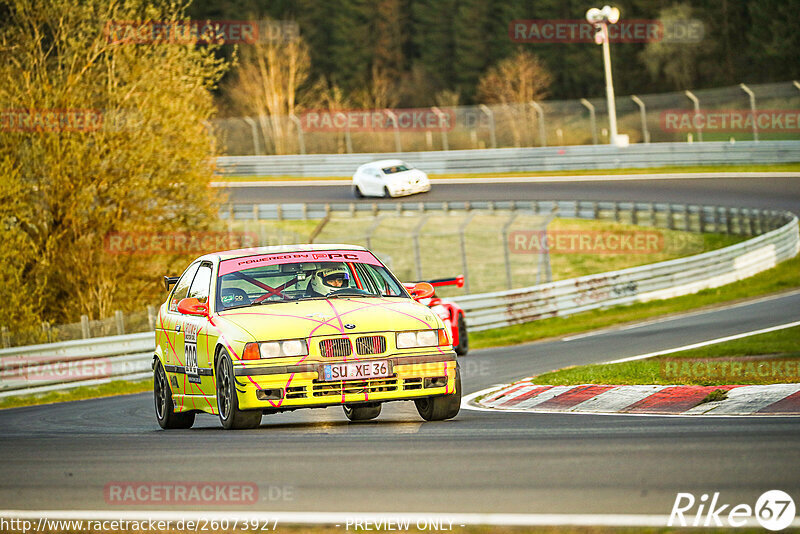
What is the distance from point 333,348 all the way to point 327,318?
0.94 ft

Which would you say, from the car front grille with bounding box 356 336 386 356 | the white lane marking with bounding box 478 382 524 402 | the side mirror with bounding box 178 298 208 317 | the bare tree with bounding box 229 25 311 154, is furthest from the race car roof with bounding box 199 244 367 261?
the bare tree with bounding box 229 25 311 154

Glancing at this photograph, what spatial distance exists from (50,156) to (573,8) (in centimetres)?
6806

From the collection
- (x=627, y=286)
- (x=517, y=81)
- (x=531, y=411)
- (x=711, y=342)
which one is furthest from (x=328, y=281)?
(x=517, y=81)

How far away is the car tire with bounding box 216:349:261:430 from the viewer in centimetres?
914

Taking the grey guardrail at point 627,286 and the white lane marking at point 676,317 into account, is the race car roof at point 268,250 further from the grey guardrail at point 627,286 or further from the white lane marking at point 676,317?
the grey guardrail at point 627,286

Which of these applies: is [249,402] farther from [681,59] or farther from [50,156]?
[681,59]

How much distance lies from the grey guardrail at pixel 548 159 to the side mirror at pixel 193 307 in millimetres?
31758

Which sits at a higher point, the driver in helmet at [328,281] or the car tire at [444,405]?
the driver in helmet at [328,281]

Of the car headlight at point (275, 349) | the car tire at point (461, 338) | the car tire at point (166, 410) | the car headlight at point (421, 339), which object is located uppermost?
the car headlight at point (275, 349)

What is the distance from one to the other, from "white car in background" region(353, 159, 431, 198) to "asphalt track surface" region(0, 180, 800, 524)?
111 ft

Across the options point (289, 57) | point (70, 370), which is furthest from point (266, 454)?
point (289, 57)

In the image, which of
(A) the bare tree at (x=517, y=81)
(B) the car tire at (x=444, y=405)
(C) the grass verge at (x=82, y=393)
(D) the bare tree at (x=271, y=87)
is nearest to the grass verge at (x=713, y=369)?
(B) the car tire at (x=444, y=405)

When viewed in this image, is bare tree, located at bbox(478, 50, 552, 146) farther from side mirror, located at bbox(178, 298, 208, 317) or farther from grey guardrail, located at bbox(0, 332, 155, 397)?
side mirror, located at bbox(178, 298, 208, 317)

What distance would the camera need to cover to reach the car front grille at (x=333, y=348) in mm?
9031
